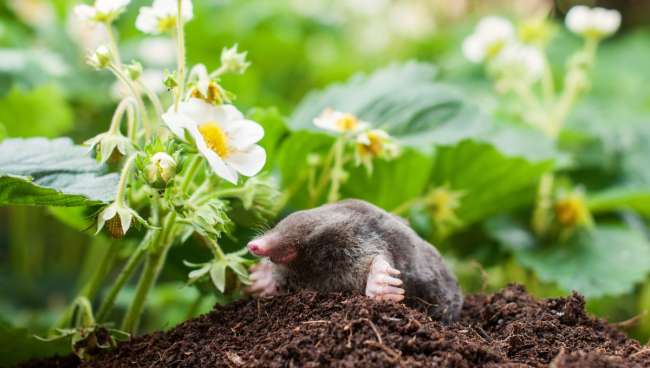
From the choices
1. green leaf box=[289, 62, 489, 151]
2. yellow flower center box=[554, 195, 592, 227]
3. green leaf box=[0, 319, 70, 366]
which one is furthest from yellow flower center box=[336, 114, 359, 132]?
yellow flower center box=[554, 195, 592, 227]

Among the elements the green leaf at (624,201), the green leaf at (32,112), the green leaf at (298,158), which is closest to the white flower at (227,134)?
the green leaf at (298,158)

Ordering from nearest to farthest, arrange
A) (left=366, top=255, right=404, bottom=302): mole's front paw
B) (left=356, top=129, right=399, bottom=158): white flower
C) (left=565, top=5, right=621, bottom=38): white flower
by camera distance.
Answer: (left=366, top=255, right=404, bottom=302): mole's front paw → (left=356, top=129, right=399, bottom=158): white flower → (left=565, top=5, right=621, bottom=38): white flower

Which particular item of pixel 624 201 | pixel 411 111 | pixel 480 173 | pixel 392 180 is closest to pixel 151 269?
pixel 392 180

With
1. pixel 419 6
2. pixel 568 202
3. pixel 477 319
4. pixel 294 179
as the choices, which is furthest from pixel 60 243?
pixel 419 6

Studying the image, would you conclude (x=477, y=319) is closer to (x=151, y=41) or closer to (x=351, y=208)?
(x=351, y=208)

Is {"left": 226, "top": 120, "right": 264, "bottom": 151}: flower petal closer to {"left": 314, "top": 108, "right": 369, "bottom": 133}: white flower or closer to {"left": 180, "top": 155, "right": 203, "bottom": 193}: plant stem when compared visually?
{"left": 180, "top": 155, "right": 203, "bottom": 193}: plant stem

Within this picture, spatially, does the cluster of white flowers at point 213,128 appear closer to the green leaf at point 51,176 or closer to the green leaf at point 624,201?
the green leaf at point 51,176

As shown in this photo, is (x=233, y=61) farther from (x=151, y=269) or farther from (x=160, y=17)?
(x=151, y=269)
